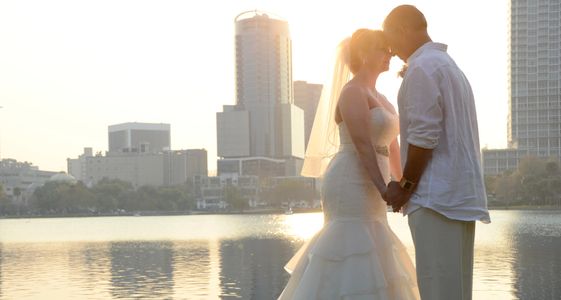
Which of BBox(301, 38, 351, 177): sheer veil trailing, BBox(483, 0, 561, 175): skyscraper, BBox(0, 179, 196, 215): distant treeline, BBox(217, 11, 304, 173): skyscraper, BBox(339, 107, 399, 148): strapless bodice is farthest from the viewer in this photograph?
BBox(217, 11, 304, 173): skyscraper

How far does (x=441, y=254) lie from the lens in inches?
143

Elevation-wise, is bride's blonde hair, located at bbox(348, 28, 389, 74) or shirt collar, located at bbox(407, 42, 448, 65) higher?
bride's blonde hair, located at bbox(348, 28, 389, 74)

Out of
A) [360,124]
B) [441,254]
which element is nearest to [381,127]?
[360,124]

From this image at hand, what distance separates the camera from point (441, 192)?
3.62 m

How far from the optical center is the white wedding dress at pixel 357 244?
4.68 m

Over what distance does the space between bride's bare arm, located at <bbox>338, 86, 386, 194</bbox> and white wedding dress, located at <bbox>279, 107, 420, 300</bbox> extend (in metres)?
0.09

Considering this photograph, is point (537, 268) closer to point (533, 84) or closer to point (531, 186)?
point (531, 186)

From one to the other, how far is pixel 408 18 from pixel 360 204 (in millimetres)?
1314

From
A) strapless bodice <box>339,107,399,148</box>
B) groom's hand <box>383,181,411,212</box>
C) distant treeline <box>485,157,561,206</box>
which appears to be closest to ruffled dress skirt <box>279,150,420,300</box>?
strapless bodice <box>339,107,399,148</box>

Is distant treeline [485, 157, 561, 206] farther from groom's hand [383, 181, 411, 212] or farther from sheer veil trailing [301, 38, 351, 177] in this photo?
groom's hand [383, 181, 411, 212]

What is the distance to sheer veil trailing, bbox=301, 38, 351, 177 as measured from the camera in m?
5.15

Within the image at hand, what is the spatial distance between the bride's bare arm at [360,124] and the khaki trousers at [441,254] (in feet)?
2.79

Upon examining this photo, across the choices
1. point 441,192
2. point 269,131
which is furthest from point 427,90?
point 269,131

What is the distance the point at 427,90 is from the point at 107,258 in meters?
24.1
